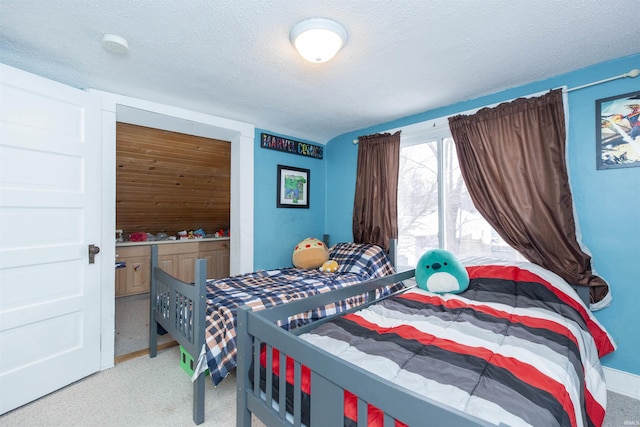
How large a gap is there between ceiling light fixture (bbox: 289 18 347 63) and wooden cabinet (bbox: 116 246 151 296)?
11.7 ft

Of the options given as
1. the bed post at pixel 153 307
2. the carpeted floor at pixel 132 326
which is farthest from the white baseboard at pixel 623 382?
the carpeted floor at pixel 132 326

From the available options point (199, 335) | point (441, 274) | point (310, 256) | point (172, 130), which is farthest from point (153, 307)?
point (441, 274)

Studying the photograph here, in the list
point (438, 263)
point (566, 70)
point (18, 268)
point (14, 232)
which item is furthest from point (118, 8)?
point (566, 70)

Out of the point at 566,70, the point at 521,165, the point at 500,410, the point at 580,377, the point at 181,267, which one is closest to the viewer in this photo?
the point at 500,410

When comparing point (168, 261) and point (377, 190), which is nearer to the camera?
point (377, 190)

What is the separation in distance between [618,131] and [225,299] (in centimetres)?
288

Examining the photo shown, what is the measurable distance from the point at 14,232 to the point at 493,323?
286 centimetres

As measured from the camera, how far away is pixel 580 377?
1189 millimetres

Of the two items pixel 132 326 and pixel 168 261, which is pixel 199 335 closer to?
pixel 132 326

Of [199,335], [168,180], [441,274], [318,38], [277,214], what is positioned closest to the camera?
[318,38]

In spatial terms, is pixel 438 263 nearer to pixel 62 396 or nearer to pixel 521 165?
pixel 521 165

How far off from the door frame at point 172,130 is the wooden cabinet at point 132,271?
1771 mm

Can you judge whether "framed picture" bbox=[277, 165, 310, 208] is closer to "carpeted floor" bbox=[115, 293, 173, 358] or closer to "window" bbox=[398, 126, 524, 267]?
"window" bbox=[398, 126, 524, 267]

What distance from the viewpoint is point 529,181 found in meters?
2.16
